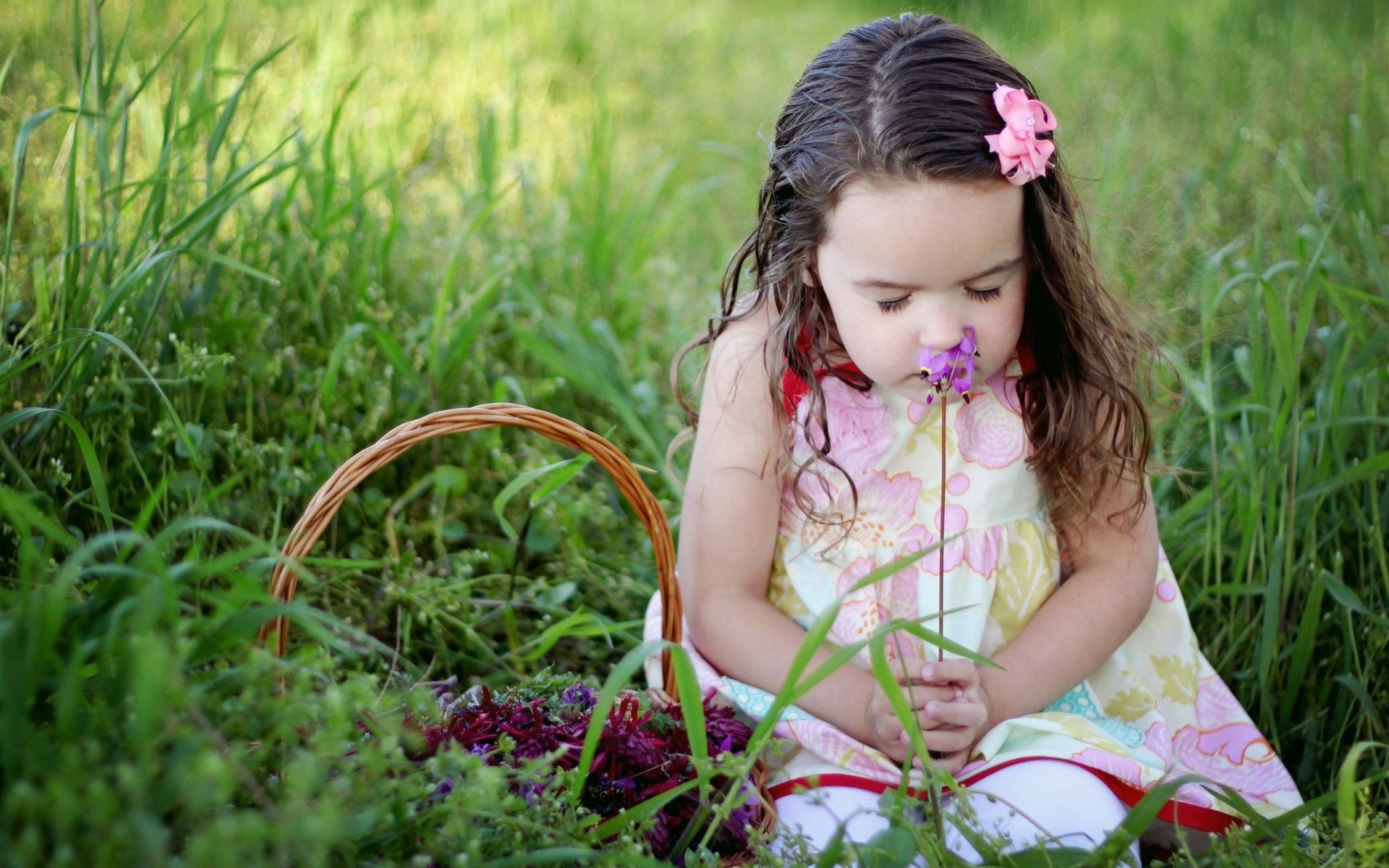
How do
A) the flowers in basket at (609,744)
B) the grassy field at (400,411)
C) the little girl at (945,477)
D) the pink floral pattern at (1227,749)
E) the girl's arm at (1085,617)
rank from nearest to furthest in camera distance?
the grassy field at (400,411) < the flowers in basket at (609,744) < the little girl at (945,477) < the girl's arm at (1085,617) < the pink floral pattern at (1227,749)

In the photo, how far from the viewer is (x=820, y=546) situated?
1.77m

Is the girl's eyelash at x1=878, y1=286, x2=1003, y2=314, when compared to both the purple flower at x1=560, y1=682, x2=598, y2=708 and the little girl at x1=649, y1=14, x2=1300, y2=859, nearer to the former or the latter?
the little girl at x1=649, y1=14, x2=1300, y2=859

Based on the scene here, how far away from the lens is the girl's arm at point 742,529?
168 centimetres

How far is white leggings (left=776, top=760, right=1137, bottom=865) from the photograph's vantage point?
4.95ft

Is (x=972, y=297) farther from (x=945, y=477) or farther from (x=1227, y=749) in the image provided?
(x=1227, y=749)

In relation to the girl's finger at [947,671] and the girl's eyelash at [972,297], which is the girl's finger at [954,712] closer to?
the girl's finger at [947,671]

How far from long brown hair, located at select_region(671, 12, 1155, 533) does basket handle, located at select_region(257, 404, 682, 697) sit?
24 centimetres

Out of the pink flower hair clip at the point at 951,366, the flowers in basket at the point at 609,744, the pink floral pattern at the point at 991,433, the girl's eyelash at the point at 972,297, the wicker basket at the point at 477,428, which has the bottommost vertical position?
the flowers in basket at the point at 609,744

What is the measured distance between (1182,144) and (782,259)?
7.37ft

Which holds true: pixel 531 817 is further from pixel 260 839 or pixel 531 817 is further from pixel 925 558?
pixel 925 558

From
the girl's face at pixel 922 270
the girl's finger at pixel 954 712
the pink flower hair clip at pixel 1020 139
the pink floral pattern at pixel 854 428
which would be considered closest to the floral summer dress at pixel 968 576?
the pink floral pattern at pixel 854 428

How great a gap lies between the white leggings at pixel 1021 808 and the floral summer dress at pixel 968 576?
0.06m

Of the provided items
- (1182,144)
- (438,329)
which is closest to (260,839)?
(438,329)

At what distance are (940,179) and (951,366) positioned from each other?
0.74 ft
